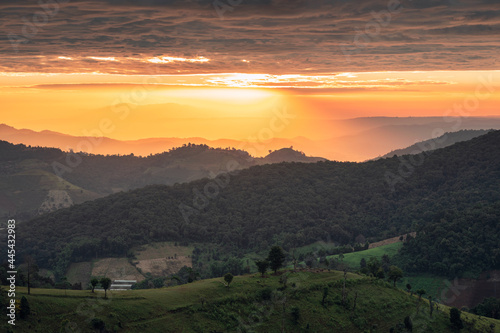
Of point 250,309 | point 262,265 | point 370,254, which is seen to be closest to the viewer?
point 250,309

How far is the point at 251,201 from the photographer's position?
194500 millimetres

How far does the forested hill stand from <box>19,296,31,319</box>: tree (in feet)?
351

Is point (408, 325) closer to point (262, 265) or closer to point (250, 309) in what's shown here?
point (250, 309)

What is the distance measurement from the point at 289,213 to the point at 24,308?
129039mm

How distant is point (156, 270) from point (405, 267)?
73666 mm

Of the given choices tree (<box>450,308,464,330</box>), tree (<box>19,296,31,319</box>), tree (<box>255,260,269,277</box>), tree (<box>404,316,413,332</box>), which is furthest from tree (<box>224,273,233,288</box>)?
tree (<box>450,308,464,330</box>)

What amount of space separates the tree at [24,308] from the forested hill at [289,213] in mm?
106961

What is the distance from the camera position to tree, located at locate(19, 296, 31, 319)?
2176 inches

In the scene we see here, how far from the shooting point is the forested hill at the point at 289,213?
539ft

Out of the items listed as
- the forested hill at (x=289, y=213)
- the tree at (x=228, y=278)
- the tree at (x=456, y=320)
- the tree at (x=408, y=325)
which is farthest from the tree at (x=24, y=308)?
the forested hill at (x=289, y=213)

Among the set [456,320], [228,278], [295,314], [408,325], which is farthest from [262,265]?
[456,320]

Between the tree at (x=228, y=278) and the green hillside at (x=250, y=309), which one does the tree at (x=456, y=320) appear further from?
the tree at (x=228, y=278)

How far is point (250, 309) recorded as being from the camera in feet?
230

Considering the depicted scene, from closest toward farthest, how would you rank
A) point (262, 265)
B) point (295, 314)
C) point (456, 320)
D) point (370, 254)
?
1. point (295, 314)
2. point (456, 320)
3. point (262, 265)
4. point (370, 254)
